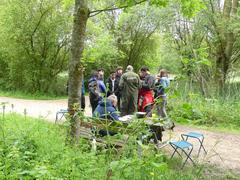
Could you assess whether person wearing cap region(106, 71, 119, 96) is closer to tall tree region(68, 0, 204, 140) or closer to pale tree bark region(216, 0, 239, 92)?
tall tree region(68, 0, 204, 140)

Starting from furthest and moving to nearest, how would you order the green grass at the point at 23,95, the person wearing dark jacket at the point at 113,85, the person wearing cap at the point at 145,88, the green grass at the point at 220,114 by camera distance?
the green grass at the point at 23,95 < the green grass at the point at 220,114 < the person wearing dark jacket at the point at 113,85 < the person wearing cap at the point at 145,88

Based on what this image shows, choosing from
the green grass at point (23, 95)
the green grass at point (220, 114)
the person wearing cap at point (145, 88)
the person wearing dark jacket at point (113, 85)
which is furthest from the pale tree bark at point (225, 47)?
the green grass at point (23, 95)

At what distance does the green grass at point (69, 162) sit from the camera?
288 centimetres

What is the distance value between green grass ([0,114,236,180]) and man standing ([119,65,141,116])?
144 inches

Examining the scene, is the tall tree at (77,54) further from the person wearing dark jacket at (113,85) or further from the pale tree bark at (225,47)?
the pale tree bark at (225,47)

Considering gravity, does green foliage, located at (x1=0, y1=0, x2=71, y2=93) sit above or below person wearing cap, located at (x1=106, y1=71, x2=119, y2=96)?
above

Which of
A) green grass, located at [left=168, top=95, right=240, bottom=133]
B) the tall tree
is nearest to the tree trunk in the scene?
the tall tree

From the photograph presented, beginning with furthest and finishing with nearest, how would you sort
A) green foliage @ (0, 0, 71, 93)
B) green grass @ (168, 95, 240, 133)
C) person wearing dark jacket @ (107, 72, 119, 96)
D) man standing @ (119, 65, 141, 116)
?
green foliage @ (0, 0, 71, 93) → green grass @ (168, 95, 240, 133) → person wearing dark jacket @ (107, 72, 119, 96) → man standing @ (119, 65, 141, 116)

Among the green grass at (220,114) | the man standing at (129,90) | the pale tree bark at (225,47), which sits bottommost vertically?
the green grass at (220,114)

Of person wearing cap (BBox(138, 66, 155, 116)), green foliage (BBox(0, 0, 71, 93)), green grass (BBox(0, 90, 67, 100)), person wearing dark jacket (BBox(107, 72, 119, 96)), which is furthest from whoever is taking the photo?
green foliage (BBox(0, 0, 71, 93))

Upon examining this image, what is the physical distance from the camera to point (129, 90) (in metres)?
9.52

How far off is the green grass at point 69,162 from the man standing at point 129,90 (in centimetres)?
366

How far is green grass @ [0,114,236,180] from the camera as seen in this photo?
9.46ft

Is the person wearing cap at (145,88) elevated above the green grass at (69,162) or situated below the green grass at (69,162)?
above
